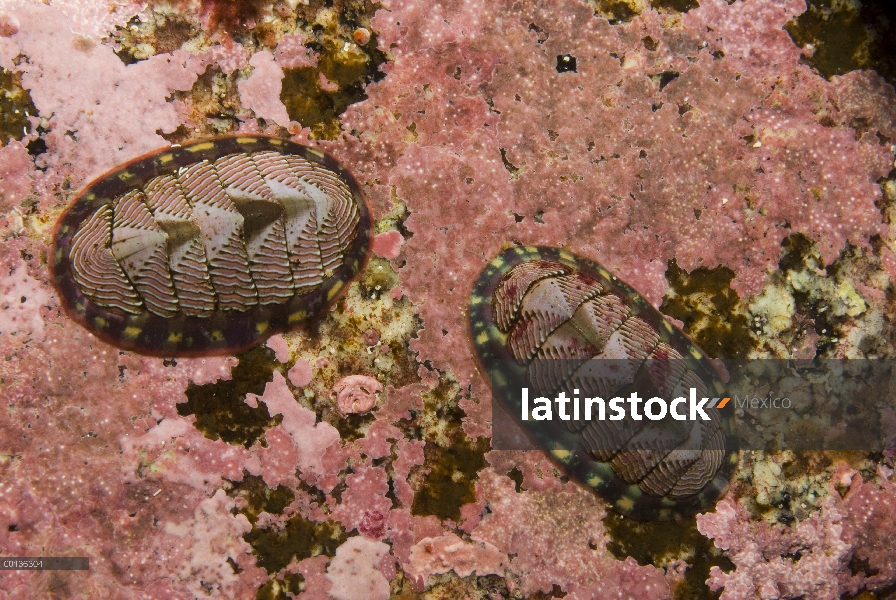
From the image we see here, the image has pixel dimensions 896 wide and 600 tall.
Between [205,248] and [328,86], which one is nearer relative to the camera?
[205,248]

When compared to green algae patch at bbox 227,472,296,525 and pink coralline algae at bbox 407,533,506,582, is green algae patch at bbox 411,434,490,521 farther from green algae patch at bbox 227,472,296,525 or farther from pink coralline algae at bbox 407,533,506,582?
green algae patch at bbox 227,472,296,525

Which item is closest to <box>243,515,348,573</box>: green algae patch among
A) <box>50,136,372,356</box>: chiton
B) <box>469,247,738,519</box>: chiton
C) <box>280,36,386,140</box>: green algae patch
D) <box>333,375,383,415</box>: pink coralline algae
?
<box>333,375,383,415</box>: pink coralline algae

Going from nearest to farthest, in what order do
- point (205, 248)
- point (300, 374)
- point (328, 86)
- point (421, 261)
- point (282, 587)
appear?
point (205, 248), point (282, 587), point (300, 374), point (421, 261), point (328, 86)

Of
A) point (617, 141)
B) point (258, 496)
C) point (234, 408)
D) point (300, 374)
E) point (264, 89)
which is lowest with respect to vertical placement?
point (258, 496)

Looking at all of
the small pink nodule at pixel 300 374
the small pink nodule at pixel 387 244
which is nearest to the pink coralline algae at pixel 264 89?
the small pink nodule at pixel 387 244

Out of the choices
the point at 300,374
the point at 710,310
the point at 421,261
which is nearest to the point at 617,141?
the point at 710,310

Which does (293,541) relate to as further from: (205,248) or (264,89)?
(264,89)

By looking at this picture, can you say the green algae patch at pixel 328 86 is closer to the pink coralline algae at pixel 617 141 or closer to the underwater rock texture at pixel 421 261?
the underwater rock texture at pixel 421 261
